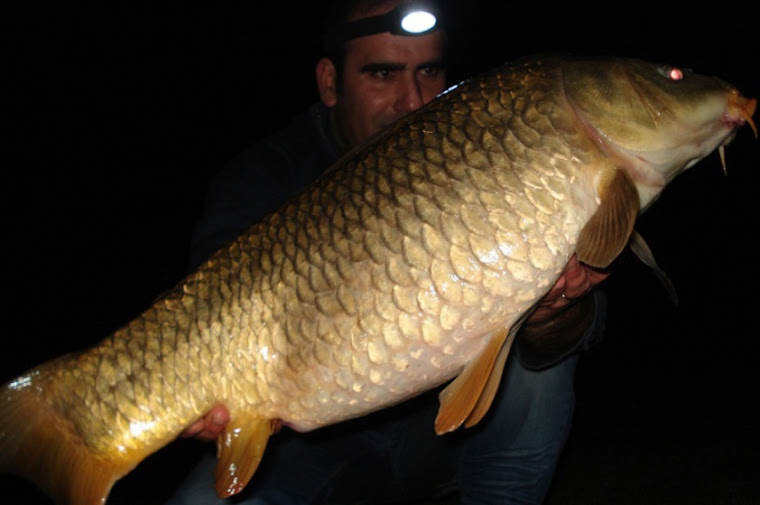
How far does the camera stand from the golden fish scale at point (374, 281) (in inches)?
48.0

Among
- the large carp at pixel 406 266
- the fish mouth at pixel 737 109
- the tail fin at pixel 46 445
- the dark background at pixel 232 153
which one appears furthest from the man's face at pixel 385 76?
the dark background at pixel 232 153

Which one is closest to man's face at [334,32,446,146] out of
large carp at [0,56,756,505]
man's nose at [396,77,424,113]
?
man's nose at [396,77,424,113]

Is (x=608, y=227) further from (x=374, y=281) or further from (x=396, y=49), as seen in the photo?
(x=396, y=49)

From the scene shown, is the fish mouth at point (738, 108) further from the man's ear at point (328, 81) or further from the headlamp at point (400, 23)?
the man's ear at point (328, 81)

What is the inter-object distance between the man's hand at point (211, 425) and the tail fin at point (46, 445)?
0.55 feet

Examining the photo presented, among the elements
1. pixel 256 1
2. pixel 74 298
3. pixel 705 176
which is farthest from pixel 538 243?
pixel 256 1

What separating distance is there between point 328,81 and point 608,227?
57.7 inches

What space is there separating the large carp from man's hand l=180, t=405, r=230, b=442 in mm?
22

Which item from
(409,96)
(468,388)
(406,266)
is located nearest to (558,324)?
(468,388)

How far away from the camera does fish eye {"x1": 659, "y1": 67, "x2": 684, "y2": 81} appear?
1.27m

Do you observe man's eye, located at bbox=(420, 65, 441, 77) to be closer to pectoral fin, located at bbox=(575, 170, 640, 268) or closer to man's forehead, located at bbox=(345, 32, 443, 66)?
man's forehead, located at bbox=(345, 32, 443, 66)

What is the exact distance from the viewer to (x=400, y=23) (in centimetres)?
220

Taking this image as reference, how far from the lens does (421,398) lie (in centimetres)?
201

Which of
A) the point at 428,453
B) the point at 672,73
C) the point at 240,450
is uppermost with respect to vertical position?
the point at 672,73
